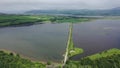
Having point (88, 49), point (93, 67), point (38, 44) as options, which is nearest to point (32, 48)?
point (38, 44)

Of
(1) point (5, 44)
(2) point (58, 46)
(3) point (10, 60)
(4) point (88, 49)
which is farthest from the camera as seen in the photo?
→ (1) point (5, 44)

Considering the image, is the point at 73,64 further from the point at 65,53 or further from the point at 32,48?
the point at 32,48

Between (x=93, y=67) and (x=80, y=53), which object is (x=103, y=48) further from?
(x=93, y=67)

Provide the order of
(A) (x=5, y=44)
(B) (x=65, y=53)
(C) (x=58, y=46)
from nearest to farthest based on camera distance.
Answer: (B) (x=65, y=53) < (C) (x=58, y=46) < (A) (x=5, y=44)

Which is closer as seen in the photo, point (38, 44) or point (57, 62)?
point (57, 62)

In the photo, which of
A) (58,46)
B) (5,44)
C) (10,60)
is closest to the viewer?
(10,60)

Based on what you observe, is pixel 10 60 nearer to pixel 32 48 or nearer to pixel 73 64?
pixel 73 64

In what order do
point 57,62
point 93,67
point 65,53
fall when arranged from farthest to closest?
point 65,53
point 57,62
point 93,67

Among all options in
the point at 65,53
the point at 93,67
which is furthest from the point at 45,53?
the point at 93,67

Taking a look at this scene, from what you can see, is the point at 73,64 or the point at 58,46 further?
the point at 58,46
